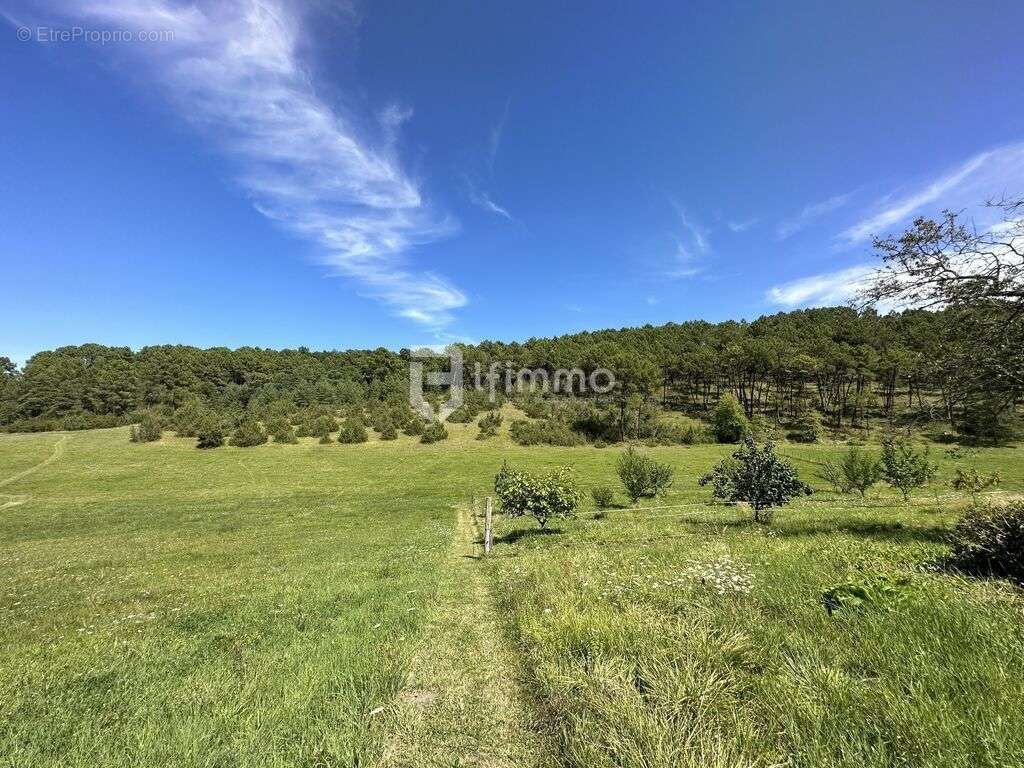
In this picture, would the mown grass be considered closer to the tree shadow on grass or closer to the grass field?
the grass field

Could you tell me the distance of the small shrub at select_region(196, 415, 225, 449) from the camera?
7044cm

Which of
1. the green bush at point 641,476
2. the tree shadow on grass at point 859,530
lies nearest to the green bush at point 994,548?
the tree shadow on grass at point 859,530

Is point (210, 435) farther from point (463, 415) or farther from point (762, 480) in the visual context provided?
point (762, 480)

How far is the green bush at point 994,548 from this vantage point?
22.5ft

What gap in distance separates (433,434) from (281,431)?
86.4ft

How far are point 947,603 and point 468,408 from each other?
282 feet

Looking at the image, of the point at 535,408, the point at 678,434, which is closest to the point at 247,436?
the point at 535,408

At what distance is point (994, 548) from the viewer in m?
7.21

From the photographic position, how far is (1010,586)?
18.8ft

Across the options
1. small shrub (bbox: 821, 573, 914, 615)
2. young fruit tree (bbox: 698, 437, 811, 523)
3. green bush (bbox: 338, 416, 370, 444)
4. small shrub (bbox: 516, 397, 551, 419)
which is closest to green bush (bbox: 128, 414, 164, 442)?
green bush (bbox: 338, 416, 370, 444)

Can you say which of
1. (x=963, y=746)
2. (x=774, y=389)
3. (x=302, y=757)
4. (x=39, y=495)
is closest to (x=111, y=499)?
(x=39, y=495)

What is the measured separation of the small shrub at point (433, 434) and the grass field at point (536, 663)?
58387mm

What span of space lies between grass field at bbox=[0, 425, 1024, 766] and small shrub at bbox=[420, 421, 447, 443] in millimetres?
58387

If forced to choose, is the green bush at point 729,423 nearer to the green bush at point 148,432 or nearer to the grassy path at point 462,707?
the grassy path at point 462,707
